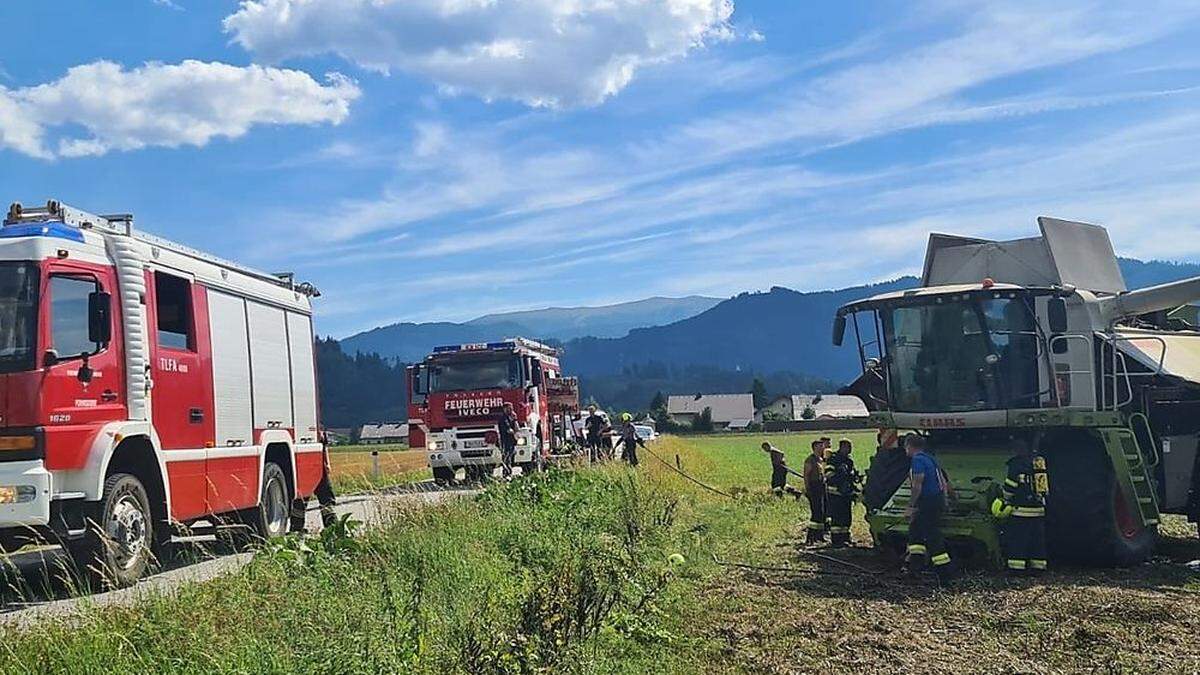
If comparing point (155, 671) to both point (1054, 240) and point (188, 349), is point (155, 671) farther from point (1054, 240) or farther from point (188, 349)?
point (1054, 240)

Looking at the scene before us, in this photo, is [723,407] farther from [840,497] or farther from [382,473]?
[840,497]

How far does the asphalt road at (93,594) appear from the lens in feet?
23.1

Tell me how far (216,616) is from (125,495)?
3.81 metres

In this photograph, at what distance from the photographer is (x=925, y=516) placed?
33.8 ft

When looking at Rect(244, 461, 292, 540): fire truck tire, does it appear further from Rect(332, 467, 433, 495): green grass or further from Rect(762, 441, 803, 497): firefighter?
Rect(762, 441, 803, 497): firefighter

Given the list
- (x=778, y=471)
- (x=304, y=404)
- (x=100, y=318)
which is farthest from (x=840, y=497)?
(x=100, y=318)

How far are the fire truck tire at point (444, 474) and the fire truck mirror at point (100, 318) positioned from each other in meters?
14.4

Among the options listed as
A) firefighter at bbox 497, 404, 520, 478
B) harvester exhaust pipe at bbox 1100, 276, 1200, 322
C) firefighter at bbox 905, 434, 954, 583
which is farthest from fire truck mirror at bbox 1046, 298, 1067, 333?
firefighter at bbox 497, 404, 520, 478

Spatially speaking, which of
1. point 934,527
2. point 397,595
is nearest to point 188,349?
point 397,595

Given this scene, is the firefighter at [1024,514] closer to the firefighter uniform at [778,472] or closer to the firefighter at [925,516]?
the firefighter at [925,516]

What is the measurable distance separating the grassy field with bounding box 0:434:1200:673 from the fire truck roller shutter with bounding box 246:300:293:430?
3.04 metres

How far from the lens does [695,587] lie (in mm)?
9844

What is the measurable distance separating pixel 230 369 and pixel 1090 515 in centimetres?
916

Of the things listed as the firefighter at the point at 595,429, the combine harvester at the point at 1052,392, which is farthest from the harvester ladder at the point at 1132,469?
the firefighter at the point at 595,429
